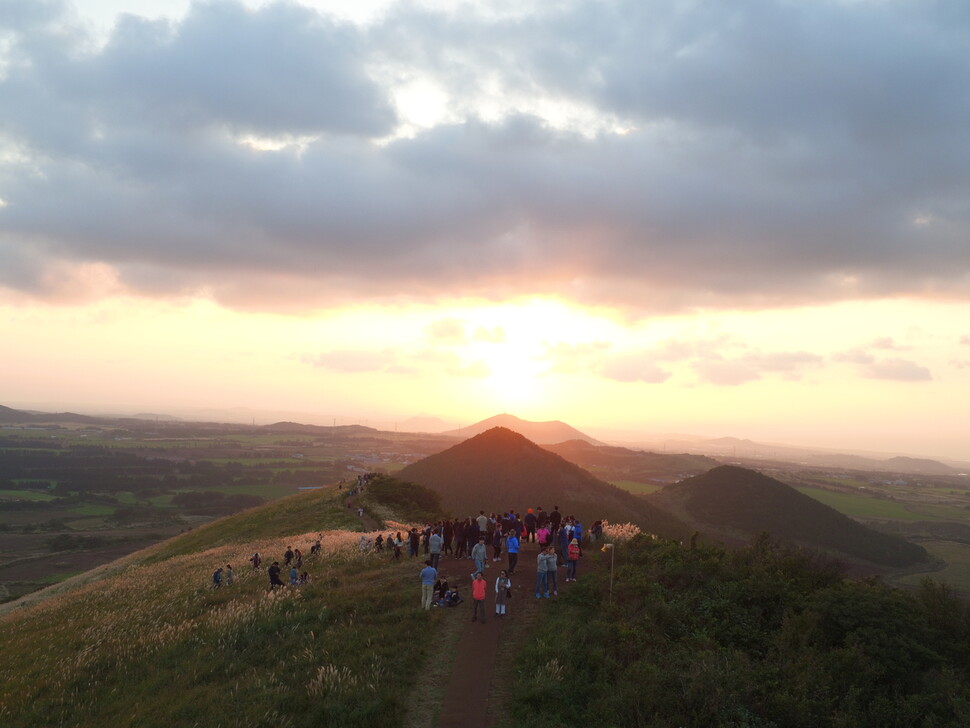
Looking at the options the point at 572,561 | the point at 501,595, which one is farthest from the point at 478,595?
the point at 572,561

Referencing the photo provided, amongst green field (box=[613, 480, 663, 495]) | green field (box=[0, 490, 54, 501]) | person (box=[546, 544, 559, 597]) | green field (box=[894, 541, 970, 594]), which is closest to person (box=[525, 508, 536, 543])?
person (box=[546, 544, 559, 597])

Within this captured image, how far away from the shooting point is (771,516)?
71312 mm

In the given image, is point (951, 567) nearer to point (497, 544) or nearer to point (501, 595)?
point (497, 544)

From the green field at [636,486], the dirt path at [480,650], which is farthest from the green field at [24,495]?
the dirt path at [480,650]

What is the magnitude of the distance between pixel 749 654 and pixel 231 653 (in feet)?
47.4

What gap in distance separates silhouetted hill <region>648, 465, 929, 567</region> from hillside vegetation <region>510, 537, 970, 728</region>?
49.7 meters

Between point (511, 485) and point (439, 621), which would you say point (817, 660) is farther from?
point (511, 485)

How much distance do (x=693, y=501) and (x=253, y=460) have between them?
15986 cm

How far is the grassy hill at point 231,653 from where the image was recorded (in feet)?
41.4

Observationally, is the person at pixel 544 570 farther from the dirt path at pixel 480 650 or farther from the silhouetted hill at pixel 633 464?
the silhouetted hill at pixel 633 464

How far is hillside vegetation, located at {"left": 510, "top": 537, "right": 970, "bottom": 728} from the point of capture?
1160cm

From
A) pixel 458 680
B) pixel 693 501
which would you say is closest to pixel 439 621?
pixel 458 680

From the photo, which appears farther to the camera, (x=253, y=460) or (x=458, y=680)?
(x=253, y=460)

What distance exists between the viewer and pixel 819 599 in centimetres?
1525
